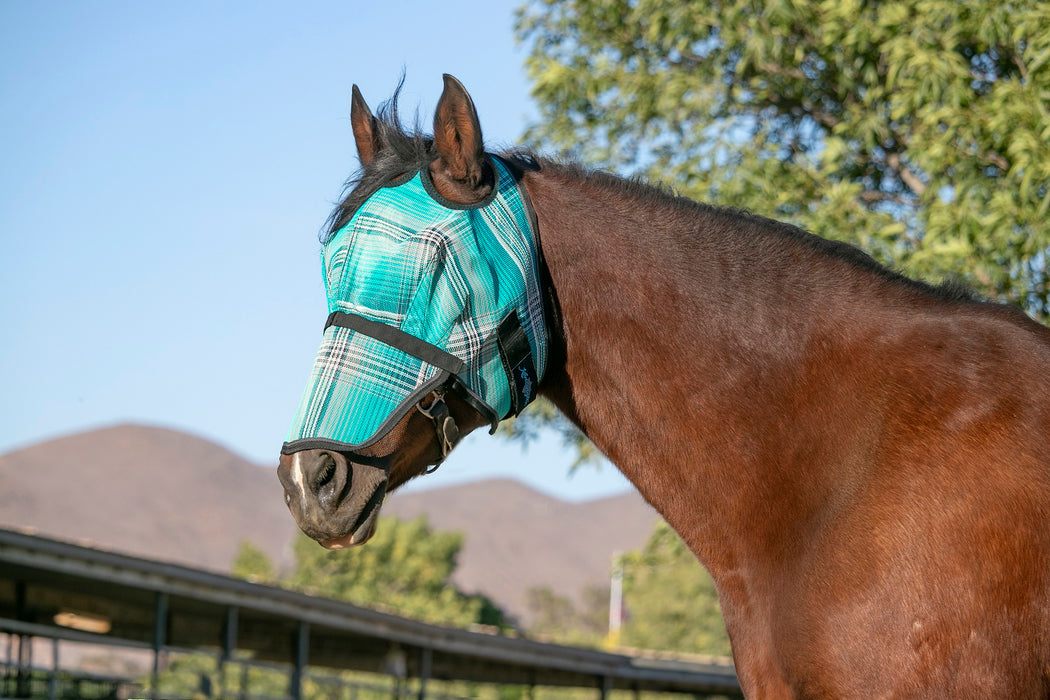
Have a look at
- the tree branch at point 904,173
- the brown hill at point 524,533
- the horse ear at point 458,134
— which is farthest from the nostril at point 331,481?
the brown hill at point 524,533

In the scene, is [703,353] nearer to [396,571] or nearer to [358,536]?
[358,536]

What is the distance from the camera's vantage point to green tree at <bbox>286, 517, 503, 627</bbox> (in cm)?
4006

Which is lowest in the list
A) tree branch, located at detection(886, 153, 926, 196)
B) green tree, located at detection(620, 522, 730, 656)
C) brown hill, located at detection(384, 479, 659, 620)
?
green tree, located at detection(620, 522, 730, 656)

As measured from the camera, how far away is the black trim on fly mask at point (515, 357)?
256cm

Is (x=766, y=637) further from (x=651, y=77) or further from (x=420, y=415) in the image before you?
(x=651, y=77)

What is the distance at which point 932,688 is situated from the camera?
222 cm

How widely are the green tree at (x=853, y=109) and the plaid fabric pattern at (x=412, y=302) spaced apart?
2.32 metres

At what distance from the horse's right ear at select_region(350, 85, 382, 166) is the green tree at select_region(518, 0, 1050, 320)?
212 cm

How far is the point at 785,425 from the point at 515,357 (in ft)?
2.18

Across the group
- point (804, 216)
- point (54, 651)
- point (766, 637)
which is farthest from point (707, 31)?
point (54, 651)

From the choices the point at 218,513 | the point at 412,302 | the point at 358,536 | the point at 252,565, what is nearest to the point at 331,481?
the point at 358,536

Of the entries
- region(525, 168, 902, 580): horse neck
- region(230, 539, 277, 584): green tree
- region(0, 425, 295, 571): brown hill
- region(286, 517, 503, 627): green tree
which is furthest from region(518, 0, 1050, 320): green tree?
region(0, 425, 295, 571): brown hill

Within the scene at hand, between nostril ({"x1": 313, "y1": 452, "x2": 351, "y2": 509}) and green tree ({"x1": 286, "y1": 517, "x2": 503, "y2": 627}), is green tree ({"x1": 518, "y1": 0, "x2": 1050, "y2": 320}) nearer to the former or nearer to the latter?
nostril ({"x1": 313, "y1": 452, "x2": 351, "y2": 509})

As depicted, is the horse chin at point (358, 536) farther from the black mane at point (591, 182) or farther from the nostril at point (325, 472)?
the black mane at point (591, 182)
